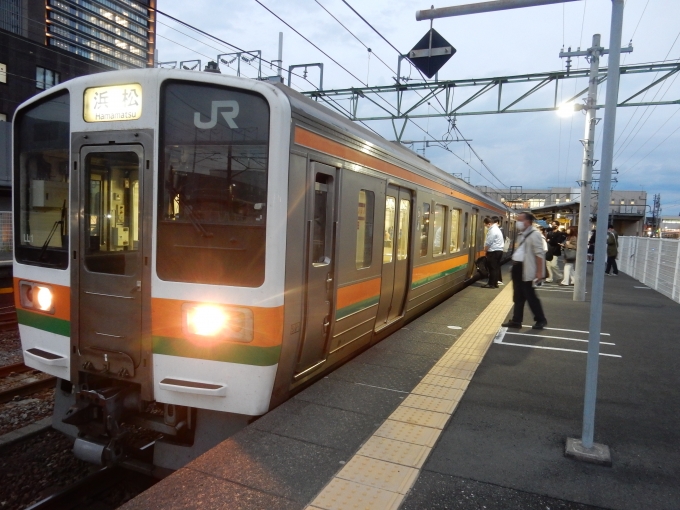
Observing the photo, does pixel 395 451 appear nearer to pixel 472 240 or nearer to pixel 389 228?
pixel 389 228

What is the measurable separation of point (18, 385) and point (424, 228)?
5443mm

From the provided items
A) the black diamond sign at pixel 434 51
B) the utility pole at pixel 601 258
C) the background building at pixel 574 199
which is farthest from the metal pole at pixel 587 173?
the background building at pixel 574 199

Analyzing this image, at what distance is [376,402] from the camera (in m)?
4.38

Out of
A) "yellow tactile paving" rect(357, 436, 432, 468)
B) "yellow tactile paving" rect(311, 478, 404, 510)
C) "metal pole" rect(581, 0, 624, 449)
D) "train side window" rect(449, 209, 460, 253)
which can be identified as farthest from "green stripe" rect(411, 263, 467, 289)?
"yellow tactile paving" rect(311, 478, 404, 510)

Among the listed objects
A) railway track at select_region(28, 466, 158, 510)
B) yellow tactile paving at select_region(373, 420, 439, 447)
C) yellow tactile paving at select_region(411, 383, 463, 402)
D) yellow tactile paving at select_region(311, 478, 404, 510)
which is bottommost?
railway track at select_region(28, 466, 158, 510)

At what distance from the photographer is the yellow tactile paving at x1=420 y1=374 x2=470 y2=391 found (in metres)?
4.85

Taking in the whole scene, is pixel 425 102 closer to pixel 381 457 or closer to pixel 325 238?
pixel 325 238

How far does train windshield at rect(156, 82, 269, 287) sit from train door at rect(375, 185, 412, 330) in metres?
2.60

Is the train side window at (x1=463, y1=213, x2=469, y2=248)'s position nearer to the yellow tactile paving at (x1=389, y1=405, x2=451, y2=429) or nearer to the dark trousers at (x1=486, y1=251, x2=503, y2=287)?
the dark trousers at (x1=486, y1=251, x2=503, y2=287)

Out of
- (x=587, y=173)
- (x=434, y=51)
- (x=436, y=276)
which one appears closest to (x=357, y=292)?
(x=436, y=276)

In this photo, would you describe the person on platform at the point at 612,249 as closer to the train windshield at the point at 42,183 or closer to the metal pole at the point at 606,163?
the metal pole at the point at 606,163

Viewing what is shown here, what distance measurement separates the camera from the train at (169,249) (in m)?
3.54

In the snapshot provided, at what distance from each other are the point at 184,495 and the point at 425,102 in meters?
12.3

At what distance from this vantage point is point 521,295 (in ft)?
24.9
